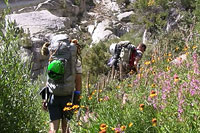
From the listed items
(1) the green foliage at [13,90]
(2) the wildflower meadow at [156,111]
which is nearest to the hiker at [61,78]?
(2) the wildflower meadow at [156,111]

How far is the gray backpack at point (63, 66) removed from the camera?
394 centimetres

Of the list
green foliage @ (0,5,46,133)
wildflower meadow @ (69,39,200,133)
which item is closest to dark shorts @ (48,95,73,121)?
wildflower meadow @ (69,39,200,133)

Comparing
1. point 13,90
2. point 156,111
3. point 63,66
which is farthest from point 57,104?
point 156,111

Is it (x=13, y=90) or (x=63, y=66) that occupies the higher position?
(x=63, y=66)

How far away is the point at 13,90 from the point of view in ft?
10.5

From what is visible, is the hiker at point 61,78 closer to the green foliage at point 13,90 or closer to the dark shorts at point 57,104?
the dark shorts at point 57,104

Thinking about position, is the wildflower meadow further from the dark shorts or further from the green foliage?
the green foliage

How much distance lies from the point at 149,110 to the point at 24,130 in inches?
56.8

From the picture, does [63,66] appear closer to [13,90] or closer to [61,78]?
[61,78]

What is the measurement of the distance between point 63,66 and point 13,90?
0.88m

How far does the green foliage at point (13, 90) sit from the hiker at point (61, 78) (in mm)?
579

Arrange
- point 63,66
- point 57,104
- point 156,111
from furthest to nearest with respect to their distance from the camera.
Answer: point 57,104 → point 63,66 → point 156,111

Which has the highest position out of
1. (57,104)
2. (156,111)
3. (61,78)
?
(61,78)

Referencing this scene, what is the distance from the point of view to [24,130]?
3305 millimetres
